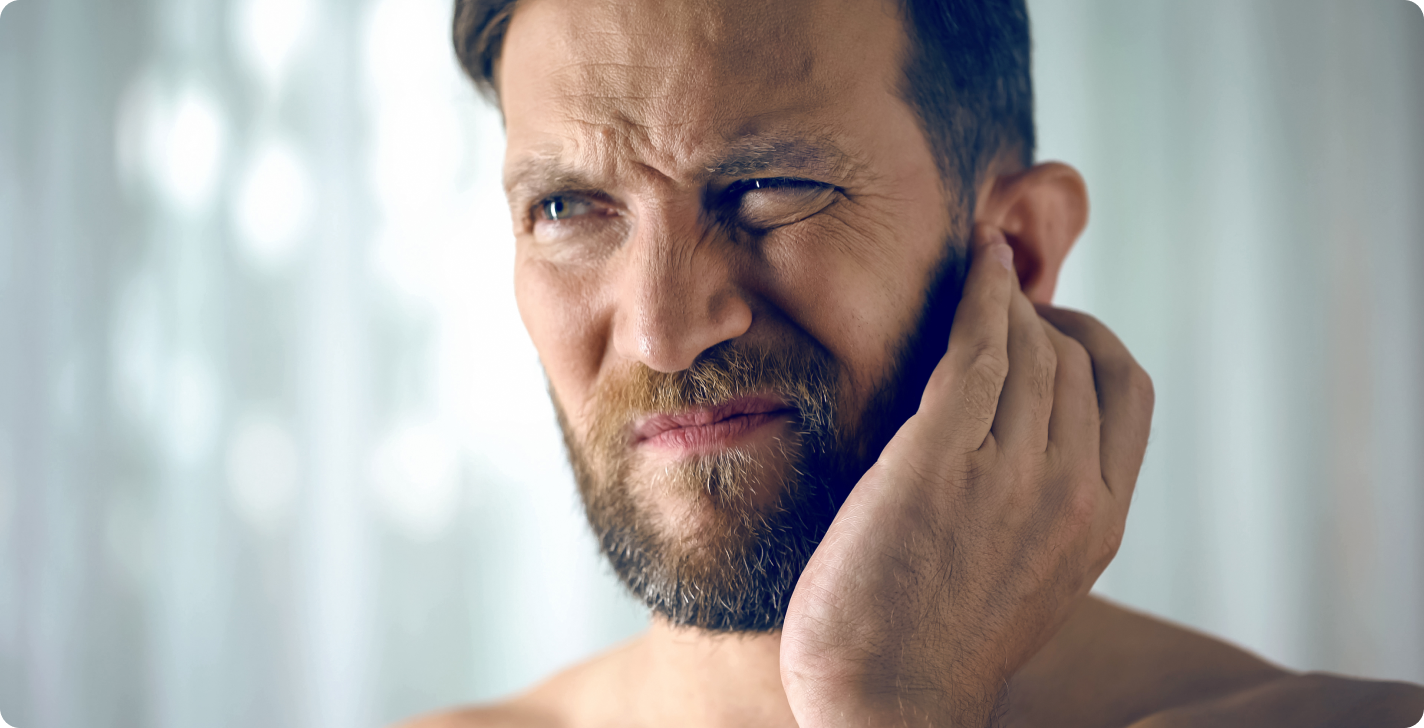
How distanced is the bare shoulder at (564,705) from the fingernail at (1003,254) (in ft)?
2.57

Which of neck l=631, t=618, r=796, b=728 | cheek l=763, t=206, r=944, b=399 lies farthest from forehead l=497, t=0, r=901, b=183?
neck l=631, t=618, r=796, b=728

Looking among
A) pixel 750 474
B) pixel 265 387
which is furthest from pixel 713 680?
pixel 265 387

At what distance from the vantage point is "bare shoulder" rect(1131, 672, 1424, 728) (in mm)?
849

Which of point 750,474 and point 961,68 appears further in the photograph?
point 961,68

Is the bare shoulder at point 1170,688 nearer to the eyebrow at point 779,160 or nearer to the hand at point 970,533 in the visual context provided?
the hand at point 970,533

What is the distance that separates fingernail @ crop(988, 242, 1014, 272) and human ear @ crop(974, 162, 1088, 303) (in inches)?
3.0

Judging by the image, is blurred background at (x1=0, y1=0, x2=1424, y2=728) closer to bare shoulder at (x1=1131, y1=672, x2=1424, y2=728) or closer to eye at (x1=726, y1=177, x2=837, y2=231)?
eye at (x1=726, y1=177, x2=837, y2=231)

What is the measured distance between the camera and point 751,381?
839 millimetres

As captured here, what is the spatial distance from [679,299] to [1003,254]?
414 millimetres

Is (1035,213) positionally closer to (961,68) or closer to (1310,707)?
(961,68)

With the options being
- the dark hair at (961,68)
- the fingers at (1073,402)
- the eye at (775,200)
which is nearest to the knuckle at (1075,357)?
the fingers at (1073,402)

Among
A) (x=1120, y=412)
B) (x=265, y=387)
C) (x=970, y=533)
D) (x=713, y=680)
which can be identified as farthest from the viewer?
(x=265, y=387)

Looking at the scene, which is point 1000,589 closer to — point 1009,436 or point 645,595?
point 1009,436

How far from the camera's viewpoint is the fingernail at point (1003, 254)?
37.1 inches
